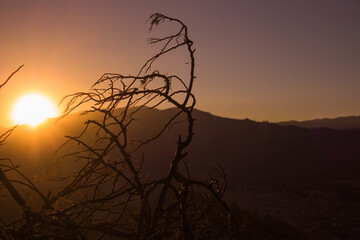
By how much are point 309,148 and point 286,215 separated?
94.7ft

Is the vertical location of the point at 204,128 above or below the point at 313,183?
above

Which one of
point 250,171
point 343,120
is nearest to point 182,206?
point 250,171

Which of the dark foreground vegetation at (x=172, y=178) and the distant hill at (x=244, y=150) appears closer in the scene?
the dark foreground vegetation at (x=172, y=178)

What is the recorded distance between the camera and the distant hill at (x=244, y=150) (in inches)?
1353

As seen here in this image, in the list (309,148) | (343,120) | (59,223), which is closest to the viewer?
(59,223)

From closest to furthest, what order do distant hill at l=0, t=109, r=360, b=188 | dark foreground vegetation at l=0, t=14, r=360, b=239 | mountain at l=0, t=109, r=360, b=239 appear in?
dark foreground vegetation at l=0, t=14, r=360, b=239 < mountain at l=0, t=109, r=360, b=239 < distant hill at l=0, t=109, r=360, b=188

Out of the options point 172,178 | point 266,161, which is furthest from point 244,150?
point 172,178

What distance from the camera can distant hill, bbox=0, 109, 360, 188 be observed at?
1353 inches

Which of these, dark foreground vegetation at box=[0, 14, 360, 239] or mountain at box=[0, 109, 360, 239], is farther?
mountain at box=[0, 109, 360, 239]

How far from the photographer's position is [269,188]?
29.6m

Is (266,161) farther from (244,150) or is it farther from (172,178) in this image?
(172,178)

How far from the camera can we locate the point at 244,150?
44969 mm

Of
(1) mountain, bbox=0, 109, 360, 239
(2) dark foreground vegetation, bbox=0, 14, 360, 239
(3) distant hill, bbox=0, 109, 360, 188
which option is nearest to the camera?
(2) dark foreground vegetation, bbox=0, 14, 360, 239

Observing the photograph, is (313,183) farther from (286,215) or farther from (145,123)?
(145,123)
